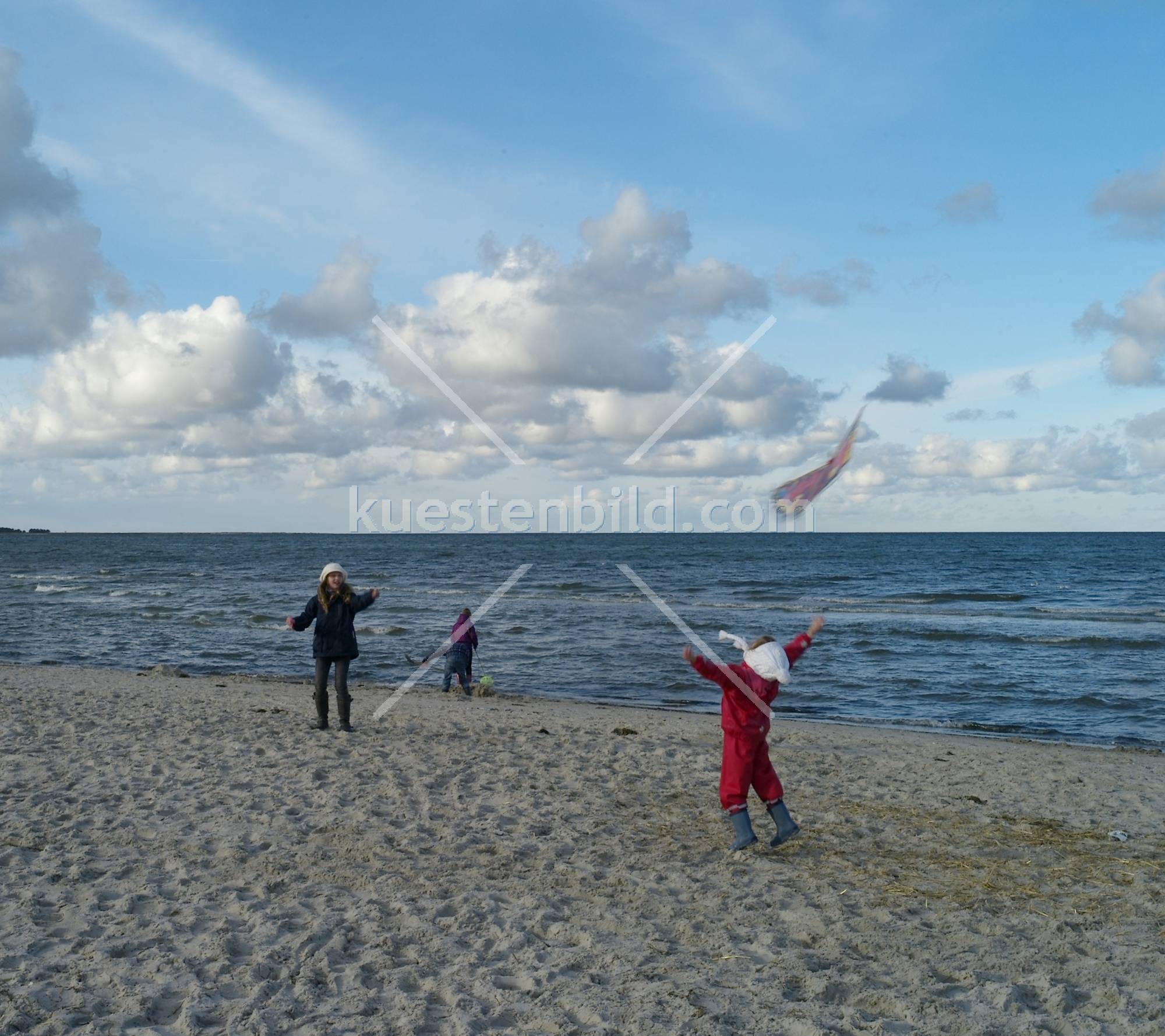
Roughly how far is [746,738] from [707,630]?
72.6 ft

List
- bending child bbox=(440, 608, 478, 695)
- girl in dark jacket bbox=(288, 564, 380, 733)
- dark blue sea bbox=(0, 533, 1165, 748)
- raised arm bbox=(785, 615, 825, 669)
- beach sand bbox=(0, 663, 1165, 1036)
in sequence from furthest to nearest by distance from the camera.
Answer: dark blue sea bbox=(0, 533, 1165, 748), bending child bbox=(440, 608, 478, 695), girl in dark jacket bbox=(288, 564, 380, 733), raised arm bbox=(785, 615, 825, 669), beach sand bbox=(0, 663, 1165, 1036)

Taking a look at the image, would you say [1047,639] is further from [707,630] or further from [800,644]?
[800,644]

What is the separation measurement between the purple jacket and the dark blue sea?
1.47 m

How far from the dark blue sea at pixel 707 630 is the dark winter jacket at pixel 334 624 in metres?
8.07

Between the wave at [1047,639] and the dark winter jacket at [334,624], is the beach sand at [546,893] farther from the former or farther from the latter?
the wave at [1047,639]

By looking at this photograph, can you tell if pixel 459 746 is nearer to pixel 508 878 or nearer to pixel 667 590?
pixel 508 878

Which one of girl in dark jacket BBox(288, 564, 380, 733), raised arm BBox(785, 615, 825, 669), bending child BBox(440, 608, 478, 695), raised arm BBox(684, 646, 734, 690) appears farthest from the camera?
bending child BBox(440, 608, 478, 695)

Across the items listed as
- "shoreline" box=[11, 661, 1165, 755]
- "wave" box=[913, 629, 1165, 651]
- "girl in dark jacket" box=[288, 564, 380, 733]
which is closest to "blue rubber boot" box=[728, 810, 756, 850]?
"girl in dark jacket" box=[288, 564, 380, 733]

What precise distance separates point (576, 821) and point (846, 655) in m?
16.6

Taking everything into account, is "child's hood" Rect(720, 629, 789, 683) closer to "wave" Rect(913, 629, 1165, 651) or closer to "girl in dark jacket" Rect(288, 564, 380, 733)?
"girl in dark jacket" Rect(288, 564, 380, 733)

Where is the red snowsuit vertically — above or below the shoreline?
above

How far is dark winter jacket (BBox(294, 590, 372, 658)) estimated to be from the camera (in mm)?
10516

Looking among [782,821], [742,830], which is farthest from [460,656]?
[782,821]

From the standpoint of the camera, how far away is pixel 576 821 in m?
7.98
